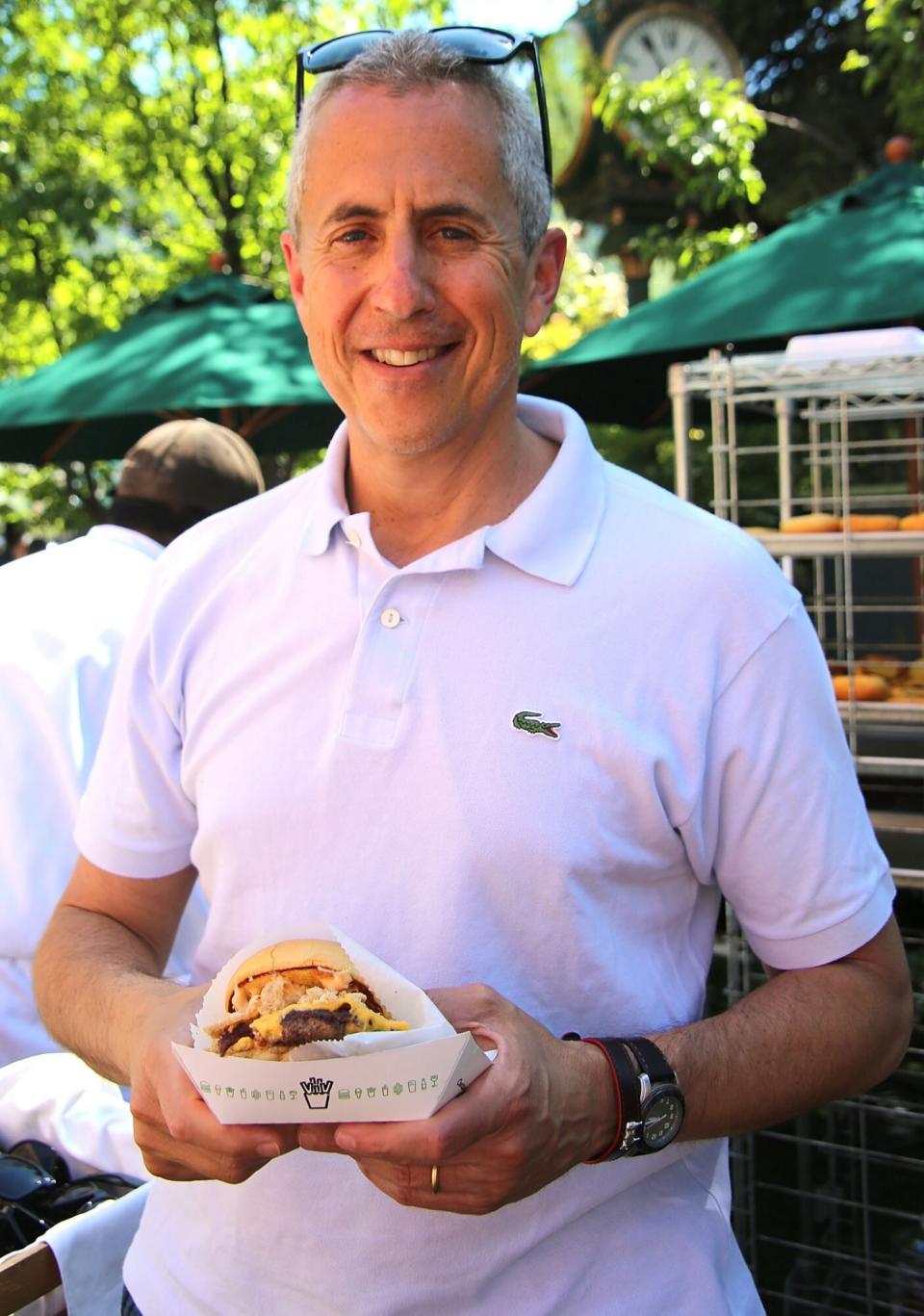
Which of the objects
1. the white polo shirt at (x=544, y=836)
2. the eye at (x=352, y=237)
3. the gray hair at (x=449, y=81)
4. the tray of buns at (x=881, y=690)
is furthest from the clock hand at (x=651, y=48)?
the white polo shirt at (x=544, y=836)

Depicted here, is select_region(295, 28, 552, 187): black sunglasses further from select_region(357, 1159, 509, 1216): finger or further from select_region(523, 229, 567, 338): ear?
select_region(357, 1159, 509, 1216): finger

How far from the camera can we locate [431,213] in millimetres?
1604

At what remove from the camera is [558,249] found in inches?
71.6

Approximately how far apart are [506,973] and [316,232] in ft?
3.17

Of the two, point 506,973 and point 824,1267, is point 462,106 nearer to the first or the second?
point 506,973

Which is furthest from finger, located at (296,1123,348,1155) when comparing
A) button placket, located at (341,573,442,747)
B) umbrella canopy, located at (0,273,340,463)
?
umbrella canopy, located at (0,273,340,463)

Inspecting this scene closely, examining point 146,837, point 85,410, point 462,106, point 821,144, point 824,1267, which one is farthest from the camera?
point 821,144

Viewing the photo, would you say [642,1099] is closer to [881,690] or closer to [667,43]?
[881,690]

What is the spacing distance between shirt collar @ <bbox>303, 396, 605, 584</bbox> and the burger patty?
22.9 inches

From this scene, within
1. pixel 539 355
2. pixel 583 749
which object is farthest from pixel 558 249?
pixel 539 355

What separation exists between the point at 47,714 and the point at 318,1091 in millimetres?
A: 1912

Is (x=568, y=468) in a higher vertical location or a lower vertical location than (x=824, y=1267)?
higher

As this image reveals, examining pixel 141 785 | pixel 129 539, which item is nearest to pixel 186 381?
A: pixel 129 539

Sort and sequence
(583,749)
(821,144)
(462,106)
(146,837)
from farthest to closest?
(821,144), (146,837), (462,106), (583,749)
